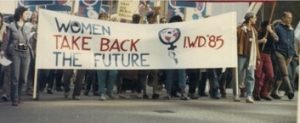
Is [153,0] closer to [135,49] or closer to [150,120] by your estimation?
[135,49]

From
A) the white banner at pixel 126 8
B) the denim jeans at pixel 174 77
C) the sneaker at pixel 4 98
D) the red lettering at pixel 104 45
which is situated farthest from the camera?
the white banner at pixel 126 8

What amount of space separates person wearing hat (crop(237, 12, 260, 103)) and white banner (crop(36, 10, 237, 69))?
0.15 m

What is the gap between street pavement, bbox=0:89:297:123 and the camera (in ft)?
32.4

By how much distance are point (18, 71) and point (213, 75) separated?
411cm

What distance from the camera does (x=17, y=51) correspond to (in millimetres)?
11258

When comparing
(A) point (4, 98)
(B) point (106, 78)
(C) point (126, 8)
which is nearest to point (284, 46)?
(B) point (106, 78)

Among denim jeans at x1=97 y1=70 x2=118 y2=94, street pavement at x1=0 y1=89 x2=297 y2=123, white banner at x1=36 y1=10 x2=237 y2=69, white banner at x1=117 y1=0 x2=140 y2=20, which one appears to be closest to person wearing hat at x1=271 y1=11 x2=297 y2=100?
street pavement at x1=0 y1=89 x2=297 y2=123

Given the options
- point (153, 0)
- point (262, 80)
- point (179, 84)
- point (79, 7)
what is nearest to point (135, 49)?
point (179, 84)

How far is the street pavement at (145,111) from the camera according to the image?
988cm

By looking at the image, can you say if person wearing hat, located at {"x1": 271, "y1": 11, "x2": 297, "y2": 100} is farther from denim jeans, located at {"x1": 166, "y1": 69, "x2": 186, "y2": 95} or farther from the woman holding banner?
the woman holding banner

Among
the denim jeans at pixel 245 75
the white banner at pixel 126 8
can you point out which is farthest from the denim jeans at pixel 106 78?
the white banner at pixel 126 8

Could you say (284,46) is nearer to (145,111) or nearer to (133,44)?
(133,44)

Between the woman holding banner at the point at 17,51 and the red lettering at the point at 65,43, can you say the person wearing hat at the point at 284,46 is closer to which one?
the red lettering at the point at 65,43

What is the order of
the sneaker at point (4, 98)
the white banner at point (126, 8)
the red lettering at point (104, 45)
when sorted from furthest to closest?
1. the white banner at point (126, 8)
2. the red lettering at point (104, 45)
3. the sneaker at point (4, 98)
